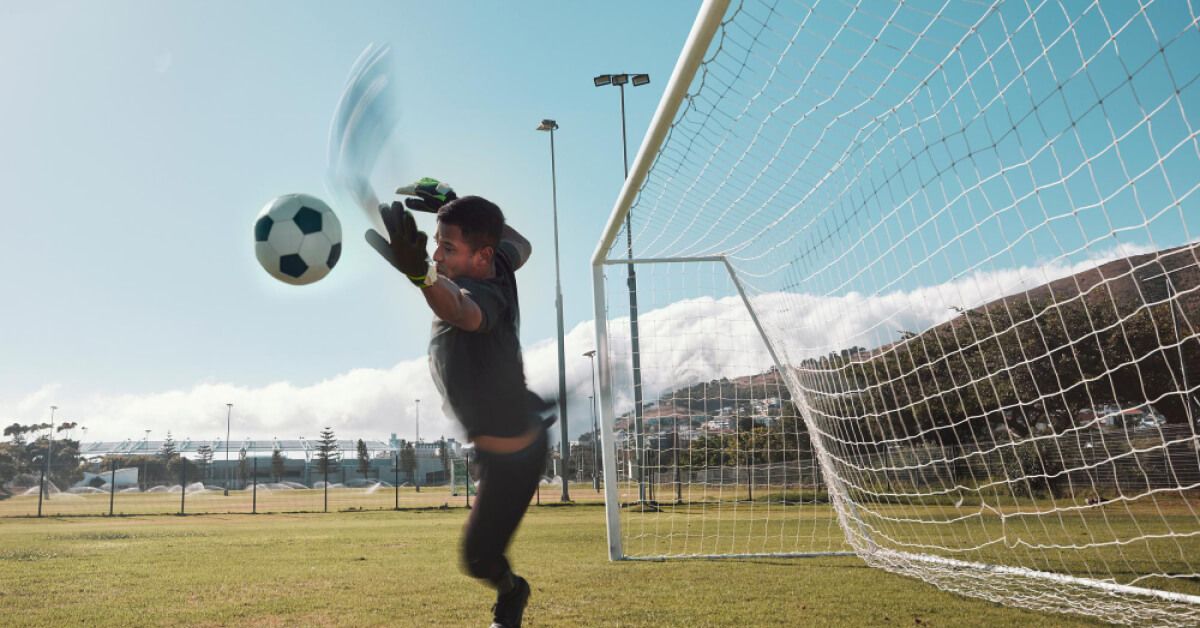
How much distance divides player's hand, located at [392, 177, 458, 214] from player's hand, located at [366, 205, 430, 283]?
114cm

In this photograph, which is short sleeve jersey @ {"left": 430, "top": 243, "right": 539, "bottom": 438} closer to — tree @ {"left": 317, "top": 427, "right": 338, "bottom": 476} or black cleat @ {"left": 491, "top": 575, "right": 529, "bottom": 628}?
black cleat @ {"left": 491, "top": 575, "right": 529, "bottom": 628}

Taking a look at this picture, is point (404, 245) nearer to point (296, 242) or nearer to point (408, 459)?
point (296, 242)

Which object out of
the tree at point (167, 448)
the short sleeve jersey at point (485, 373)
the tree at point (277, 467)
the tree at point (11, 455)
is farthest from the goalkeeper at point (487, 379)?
the tree at point (167, 448)

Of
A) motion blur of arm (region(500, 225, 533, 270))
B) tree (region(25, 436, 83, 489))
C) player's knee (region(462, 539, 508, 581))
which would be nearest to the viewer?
player's knee (region(462, 539, 508, 581))

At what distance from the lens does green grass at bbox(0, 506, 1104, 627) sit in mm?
5480

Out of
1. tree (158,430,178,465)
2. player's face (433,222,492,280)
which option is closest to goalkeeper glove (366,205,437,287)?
player's face (433,222,492,280)

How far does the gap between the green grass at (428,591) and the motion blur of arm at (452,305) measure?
282 centimetres

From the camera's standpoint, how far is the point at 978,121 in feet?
16.2

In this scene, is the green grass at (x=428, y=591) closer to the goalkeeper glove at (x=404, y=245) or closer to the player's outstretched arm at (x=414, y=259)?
the player's outstretched arm at (x=414, y=259)

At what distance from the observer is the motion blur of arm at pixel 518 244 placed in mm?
4262

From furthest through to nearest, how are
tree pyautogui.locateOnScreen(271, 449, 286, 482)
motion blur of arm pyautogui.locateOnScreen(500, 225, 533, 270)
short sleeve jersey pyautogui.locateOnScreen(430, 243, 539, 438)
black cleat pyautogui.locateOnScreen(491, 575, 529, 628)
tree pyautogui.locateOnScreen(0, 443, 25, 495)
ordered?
tree pyautogui.locateOnScreen(271, 449, 286, 482), tree pyautogui.locateOnScreen(0, 443, 25, 495), motion blur of arm pyautogui.locateOnScreen(500, 225, 533, 270), black cleat pyautogui.locateOnScreen(491, 575, 529, 628), short sleeve jersey pyautogui.locateOnScreen(430, 243, 539, 438)

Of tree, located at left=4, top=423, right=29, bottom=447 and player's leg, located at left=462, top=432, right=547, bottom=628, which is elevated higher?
tree, located at left=4, top=423, right=29, bottom=447

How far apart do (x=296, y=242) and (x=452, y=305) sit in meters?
1.01

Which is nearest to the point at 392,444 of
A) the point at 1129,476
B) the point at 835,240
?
the point at 1129,476
